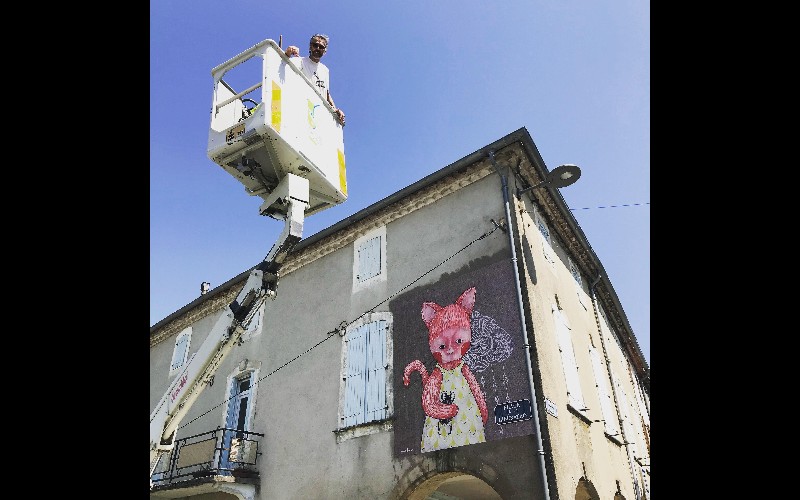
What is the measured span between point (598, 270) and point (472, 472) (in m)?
8.63

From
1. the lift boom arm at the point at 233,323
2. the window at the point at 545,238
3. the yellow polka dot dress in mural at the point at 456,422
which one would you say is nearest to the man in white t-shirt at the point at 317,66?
the lift boom arm at the point at 233,323

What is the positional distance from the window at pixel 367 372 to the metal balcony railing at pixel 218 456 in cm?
224

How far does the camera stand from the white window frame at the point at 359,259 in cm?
1109

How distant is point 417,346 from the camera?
9648mm

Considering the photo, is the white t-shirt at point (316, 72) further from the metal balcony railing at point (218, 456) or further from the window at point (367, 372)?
the metal balcony railing at point (218, 456)

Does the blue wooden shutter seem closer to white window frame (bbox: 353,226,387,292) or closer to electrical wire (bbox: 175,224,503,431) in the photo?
white window frame (bbox: 353,226,387,292)

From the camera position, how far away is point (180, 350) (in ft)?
51.9

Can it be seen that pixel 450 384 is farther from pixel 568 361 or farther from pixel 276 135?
pixel 276 135

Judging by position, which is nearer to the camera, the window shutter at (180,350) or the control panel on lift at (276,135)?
the control panel on lift at (276,135)

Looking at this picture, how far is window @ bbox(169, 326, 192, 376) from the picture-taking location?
1554 centimetres

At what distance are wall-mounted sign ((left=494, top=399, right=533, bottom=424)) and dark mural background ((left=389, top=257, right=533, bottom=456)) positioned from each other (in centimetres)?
6

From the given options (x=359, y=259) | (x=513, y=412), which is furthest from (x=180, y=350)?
(x=513, y=412)
